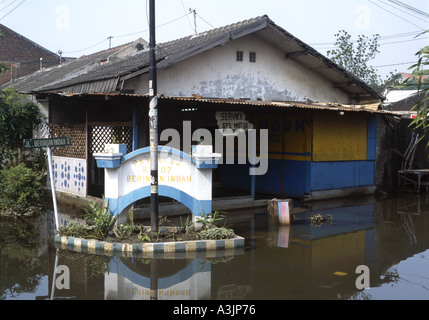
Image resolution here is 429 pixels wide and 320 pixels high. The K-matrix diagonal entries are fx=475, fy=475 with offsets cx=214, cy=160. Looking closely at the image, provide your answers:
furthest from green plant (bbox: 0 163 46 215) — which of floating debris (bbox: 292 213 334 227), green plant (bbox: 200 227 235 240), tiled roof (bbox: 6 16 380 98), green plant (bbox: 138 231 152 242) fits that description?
floating debris (bbox: 292 213 334 227)

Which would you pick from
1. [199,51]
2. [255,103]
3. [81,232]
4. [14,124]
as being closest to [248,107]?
[255,103]

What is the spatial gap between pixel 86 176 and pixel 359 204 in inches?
316

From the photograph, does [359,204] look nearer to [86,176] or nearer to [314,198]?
[314,198]

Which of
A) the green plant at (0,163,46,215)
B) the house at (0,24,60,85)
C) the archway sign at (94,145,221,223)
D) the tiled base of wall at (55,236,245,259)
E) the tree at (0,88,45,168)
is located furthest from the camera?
the house at (0,24,60,85)

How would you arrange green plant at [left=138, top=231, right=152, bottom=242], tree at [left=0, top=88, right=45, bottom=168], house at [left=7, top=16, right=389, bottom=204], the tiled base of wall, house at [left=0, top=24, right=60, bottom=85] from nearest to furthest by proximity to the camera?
the tiled base of wall
green plant at [left=138, top=231, right=152, bottom=242]
house at [left=7, top=16, right=389, bottom=204]
tree at [left=0, top=88, right=45, bottom=168]
house at [left=0, top=24, right=60, bottom=85]

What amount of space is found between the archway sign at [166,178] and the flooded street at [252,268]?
1292mm

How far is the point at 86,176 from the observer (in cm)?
1208

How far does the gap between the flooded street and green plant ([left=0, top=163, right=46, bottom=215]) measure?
94cm

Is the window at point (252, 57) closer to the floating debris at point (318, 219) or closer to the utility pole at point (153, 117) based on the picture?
the floating debris at point (318, 219)

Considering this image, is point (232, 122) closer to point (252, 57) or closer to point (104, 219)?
point (252, 57)

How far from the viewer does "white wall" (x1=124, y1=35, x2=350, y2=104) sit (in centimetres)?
1265

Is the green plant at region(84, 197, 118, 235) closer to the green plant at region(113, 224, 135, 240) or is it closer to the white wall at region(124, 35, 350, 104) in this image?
the green plant at region(113, 224, 135, 240)

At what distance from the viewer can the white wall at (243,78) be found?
1265 cm

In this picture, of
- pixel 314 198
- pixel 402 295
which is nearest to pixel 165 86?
pixel 314 198
